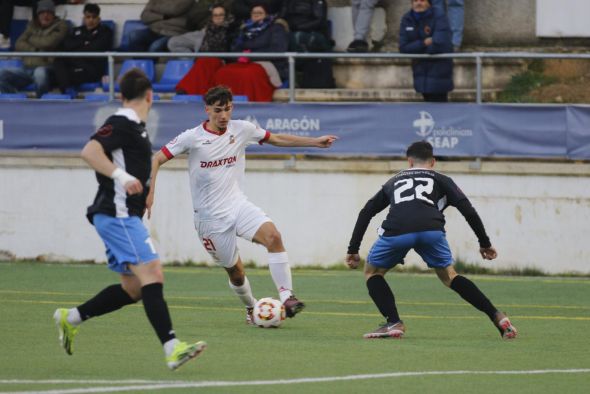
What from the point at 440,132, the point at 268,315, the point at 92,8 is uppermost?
the point at 92,8

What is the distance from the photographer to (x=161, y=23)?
2184 centimetres

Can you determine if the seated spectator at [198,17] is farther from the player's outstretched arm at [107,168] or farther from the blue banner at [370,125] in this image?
the player's outstretched arm at [107,168]

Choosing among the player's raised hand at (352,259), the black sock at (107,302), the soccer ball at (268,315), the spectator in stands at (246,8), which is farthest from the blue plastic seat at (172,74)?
the black sock at (107,302)

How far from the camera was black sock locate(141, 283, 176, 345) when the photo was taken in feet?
29.1

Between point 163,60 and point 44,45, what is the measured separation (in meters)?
1.91

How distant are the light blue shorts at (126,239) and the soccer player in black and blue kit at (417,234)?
256cm

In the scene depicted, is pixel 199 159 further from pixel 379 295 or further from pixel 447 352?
pixel 447 352

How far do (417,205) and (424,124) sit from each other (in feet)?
24.3

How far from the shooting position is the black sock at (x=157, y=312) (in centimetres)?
888

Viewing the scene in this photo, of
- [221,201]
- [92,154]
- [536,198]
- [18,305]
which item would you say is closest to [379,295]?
[221,201]

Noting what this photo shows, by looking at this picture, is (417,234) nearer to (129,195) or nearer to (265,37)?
(129,195)

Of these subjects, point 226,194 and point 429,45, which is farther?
point 429,45

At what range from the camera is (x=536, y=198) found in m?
18.4

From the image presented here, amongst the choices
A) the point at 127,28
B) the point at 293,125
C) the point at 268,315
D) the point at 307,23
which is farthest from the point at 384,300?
the point at 127,28
